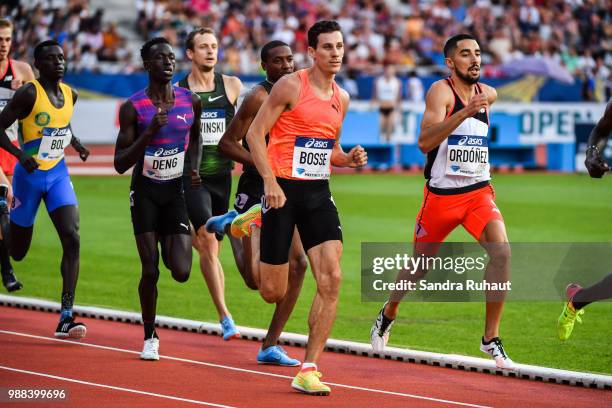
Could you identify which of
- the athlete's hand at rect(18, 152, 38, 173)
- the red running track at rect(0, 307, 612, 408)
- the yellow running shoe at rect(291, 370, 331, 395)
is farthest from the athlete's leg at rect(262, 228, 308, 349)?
the athlete's hand at rect(18, 152, 38, 173)

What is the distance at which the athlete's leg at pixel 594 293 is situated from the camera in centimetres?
937

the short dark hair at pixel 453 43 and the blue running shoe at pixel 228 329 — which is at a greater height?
the short dark hair at pixel 453 43

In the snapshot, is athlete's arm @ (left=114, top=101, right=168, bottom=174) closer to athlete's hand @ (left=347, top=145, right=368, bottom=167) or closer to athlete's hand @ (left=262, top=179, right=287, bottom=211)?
athlete's hand @ (left=262, top=179, right=287, bottom=211)

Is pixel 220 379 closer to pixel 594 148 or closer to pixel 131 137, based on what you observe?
pixel 131 137

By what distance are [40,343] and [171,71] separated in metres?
2.60

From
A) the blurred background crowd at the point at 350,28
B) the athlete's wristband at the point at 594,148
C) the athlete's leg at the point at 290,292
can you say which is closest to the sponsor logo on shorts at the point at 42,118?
the athlete's leg at the point at 290,292

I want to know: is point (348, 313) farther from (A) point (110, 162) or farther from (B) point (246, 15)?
(B) point (246, 15)

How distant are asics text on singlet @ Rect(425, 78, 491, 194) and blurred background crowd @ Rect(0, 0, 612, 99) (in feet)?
67.3

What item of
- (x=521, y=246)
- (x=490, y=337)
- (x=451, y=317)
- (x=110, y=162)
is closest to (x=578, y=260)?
(x=521, y=246)

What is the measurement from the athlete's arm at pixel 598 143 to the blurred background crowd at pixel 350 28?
21375 mm

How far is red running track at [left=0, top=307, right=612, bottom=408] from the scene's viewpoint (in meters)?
8.30

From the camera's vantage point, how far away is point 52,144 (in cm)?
1136

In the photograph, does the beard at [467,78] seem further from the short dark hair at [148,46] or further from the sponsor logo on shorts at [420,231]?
the short dark hair at [148,46]

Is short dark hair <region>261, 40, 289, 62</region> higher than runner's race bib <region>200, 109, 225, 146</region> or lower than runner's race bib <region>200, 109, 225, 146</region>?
higher
